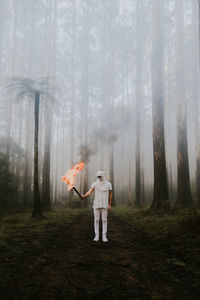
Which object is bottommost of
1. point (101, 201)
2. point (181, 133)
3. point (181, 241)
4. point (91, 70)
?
point (181, 241)

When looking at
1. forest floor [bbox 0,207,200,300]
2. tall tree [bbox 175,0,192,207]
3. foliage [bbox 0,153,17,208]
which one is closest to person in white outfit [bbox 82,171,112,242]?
forest floor [bbox 0,207,200,300]

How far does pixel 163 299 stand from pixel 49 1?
27.7m

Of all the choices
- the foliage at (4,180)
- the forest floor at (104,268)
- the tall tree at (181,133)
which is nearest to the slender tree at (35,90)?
the forest floor at (104,268)

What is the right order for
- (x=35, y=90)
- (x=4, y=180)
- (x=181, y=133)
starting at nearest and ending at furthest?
(x=35, y=90)
(x=181, y=133)
(x=4, y=180)

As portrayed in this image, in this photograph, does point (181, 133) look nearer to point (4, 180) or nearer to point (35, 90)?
A: point (35, 90)

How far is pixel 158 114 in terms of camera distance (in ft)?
38.3

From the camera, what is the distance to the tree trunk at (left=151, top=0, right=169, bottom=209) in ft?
34.9

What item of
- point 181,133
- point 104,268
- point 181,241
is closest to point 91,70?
point 181,133

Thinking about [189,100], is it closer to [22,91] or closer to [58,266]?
[22,91]

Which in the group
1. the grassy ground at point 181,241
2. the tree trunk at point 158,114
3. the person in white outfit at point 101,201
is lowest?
the grassy ground at point 181,241

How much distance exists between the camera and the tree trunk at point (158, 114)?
34.9 feet

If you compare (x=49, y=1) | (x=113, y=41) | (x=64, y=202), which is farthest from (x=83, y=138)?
(x=49, y=1)

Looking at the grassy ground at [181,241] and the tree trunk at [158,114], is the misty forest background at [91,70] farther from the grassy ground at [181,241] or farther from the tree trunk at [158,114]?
the grassy ground at [181,241]

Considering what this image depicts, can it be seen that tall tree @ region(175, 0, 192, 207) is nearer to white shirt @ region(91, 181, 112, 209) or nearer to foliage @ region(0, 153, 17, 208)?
white shirt @ region(91, 181, 112, 209)
